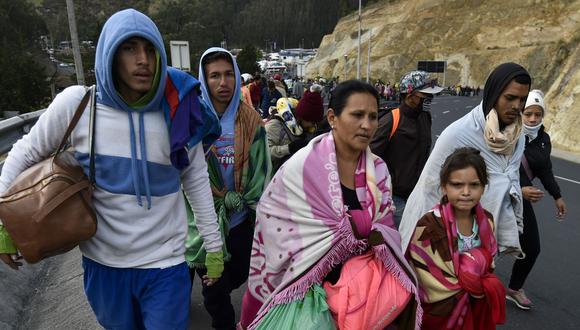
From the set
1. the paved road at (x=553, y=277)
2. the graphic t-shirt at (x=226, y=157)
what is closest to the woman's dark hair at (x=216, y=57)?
the graphic t-shirt at (x=226, y=157)

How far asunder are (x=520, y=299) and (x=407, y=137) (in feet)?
5.27

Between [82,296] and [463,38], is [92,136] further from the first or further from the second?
[463,38]

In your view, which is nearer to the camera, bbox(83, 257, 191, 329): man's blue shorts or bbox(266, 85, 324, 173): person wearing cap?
bbox(83, 257, 191, 329): man's blue shorts

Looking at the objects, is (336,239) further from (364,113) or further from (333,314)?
(364,113)

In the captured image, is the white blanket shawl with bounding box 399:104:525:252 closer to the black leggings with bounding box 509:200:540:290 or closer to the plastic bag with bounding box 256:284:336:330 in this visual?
the black leggings with bounding box 509:200:540:290

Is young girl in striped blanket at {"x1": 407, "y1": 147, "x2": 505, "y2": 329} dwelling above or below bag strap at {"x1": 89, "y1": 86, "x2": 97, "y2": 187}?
below

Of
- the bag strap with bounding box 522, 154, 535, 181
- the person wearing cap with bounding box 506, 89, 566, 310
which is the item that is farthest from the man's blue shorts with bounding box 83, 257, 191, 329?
the bag strap with bounding box 522, 154, 535, 181

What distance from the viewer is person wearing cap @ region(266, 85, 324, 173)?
3975 mm

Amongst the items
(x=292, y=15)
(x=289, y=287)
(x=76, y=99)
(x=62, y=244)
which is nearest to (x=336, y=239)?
(x=289, y=287)

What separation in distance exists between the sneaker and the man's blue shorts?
283cm

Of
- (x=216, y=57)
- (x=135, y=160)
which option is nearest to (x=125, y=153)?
(x=135, y=160)

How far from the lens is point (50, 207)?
1840 millimetres

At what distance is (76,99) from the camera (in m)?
2.02

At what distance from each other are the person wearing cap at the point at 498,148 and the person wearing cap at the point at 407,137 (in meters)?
0.56
